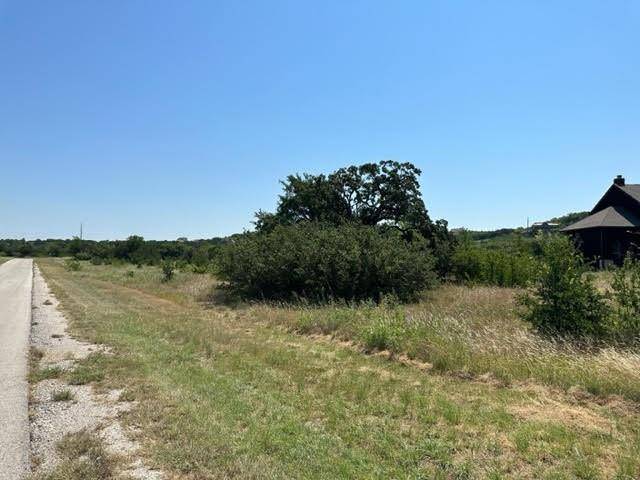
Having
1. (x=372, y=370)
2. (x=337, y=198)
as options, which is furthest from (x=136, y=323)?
(x=337, y=198)

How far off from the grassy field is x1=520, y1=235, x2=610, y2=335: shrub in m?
0.67

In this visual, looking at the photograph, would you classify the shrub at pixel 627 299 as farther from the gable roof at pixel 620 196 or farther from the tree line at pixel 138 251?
the tree line at pixel 138 251

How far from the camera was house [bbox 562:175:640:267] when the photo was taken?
Answer: 38.0 meters

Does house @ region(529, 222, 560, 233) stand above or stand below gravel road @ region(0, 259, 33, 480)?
above

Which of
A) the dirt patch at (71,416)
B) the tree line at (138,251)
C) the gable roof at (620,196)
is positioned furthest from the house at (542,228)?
the tree line at (138,251)

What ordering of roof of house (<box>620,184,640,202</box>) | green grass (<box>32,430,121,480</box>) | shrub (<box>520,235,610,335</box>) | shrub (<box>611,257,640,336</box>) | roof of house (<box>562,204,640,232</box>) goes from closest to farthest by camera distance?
green grass (<box>32,430,121,480</box>)
shrub (<box>611,257,640,336</box>)
shrub (<box>520,235,610,335</box>)
roof of house (<box>562,204,640,232</box>)
roof of house (<box>620,184,640,202</box>)

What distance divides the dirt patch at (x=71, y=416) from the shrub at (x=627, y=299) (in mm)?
8640

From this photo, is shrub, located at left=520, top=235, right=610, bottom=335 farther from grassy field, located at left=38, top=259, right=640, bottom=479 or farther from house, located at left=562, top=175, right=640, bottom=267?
house, located at left=562, top=175, right=640, bottom=267

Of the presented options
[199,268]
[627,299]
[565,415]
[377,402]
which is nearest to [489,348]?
[627,299]

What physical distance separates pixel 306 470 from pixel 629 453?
9.59 ft

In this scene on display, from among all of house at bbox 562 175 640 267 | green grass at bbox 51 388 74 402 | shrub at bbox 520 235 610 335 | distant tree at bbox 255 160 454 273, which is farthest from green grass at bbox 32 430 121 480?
house at bbox 562 175 640 267

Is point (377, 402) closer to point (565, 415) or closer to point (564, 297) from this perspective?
point (565, 415)

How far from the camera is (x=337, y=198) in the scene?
3105cm

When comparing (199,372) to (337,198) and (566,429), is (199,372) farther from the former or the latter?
(337,198)
